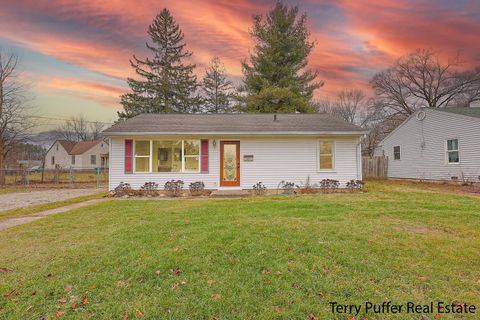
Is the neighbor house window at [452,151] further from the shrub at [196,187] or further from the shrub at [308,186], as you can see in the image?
the shrub at [196,187]

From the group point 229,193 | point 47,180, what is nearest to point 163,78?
point 47,180

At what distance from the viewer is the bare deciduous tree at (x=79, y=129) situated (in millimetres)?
54531

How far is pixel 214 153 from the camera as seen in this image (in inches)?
481

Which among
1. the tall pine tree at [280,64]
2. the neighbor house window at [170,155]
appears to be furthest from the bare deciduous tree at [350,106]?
the neighbor house window at [170,155]

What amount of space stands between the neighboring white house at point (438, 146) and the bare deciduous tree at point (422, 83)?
15.5 meters

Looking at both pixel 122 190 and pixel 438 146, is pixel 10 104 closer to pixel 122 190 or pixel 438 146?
pixel 122 190

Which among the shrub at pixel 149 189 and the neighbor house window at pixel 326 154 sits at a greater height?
the neighbor house window at pixel 326 154

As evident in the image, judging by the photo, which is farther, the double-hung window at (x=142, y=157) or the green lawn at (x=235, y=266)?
the double-hung window at (x=142, y=157)

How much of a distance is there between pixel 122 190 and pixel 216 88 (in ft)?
71.0

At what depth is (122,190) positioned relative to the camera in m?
11.6

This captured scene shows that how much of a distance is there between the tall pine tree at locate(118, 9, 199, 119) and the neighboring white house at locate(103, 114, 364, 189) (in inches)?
685

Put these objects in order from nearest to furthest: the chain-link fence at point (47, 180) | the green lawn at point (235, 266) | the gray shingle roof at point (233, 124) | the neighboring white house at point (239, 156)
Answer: the green lawn at point (235, 266) < the gray shingle roof at point (233, 124) < the neighboring white house at point (239, 156) < the chain-link fence at point (47, 180)

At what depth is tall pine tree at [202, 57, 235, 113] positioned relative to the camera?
3062 cm

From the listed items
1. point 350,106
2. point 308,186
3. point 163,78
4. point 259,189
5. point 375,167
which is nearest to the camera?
point 259,189
